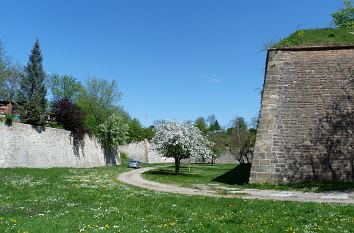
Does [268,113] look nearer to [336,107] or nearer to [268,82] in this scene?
[268,82]

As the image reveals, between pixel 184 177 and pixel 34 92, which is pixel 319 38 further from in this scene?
pixel 34 92

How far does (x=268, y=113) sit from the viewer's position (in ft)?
76.6

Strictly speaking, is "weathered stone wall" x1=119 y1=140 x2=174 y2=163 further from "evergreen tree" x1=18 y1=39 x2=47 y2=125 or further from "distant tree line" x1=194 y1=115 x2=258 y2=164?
"evergreen tree" x1=18 y1=39 x2=47 y2=125

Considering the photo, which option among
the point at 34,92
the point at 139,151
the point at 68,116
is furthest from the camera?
the point at 139,151

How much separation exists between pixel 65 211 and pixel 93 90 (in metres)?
55.2

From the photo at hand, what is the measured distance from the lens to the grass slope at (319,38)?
2491 cm

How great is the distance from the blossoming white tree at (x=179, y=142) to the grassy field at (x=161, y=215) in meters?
17.9

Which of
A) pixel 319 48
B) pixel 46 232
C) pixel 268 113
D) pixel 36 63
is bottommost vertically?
pixel 46 232

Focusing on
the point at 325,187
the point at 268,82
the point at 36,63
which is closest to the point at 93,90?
the point at 36,63

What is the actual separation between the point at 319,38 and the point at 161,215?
18.4 m

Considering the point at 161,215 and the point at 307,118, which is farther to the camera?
the point at 307,118

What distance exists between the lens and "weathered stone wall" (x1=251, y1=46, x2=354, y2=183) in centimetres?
2156

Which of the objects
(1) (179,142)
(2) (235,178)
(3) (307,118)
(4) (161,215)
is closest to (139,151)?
(1) (179,142)

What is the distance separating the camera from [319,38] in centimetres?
2544
